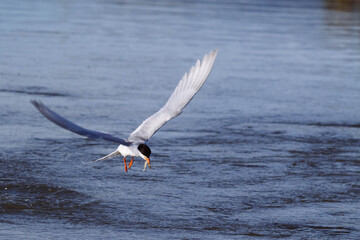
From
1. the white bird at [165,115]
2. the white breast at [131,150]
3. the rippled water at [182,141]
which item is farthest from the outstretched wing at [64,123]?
the rippled water at [182,141]

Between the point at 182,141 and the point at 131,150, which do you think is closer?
the point at 131,150

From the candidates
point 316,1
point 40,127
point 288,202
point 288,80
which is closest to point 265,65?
point 288,80

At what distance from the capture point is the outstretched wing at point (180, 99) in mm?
5930

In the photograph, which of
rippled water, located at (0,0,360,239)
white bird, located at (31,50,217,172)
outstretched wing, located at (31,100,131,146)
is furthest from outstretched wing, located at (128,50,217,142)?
outstretched wing, located at (31,100,131,146)

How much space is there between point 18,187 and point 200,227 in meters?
1.63

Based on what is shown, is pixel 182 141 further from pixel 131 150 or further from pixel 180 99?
pixel 131 150

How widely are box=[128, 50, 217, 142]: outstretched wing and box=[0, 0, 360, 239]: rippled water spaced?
576mm

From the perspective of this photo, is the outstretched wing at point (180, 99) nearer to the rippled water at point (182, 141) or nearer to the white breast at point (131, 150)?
the white breast at point (131, 150)

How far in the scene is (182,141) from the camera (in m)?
8.39

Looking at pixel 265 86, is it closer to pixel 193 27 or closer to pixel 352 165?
pixel 352 165

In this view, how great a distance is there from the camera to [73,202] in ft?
20.2

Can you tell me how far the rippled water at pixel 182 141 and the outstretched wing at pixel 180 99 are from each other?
22.7 inches

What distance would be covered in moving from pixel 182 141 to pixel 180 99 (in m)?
2.16

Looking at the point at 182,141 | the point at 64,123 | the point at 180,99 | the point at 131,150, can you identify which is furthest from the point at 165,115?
the point at 182,141
